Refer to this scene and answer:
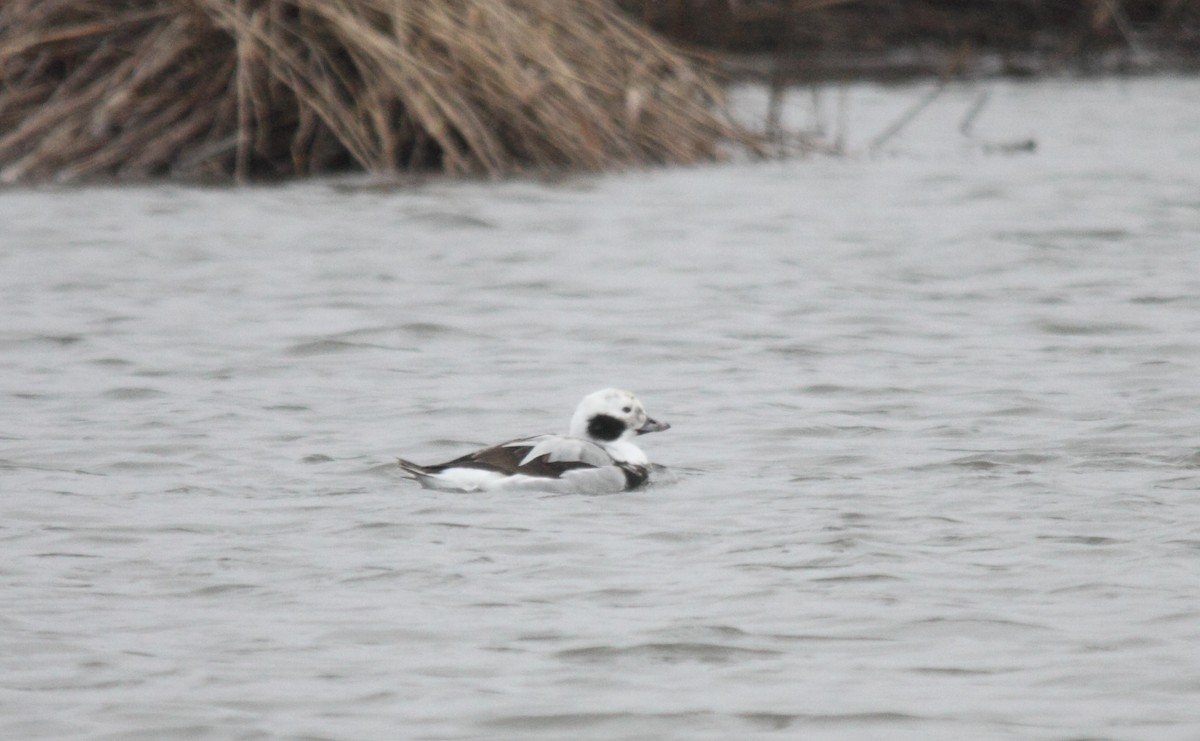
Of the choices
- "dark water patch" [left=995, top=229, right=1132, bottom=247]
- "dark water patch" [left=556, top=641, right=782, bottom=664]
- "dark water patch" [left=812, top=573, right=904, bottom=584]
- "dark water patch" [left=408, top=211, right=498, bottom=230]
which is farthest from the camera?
"dark water patch" [left=408, top=211, right=498, bottom=230]

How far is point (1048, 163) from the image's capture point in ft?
52.7

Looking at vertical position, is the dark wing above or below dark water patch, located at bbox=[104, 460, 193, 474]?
above

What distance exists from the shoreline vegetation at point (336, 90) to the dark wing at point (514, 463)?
21.8 ft

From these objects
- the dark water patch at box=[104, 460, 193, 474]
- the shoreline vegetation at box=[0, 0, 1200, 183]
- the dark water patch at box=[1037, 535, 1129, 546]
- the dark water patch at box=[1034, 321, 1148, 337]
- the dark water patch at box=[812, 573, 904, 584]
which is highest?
the shoreline vegetation at box=[0, 0, 1200, 183]

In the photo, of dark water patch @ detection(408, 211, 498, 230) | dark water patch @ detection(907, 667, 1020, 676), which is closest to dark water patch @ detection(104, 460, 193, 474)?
dark water patch @ detection(907, 667, 1020, 676)

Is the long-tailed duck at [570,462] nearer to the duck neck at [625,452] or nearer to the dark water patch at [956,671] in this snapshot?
the duck neck at [625,452]

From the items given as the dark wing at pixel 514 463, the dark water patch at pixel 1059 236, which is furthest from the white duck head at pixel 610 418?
the dark water patch at pixel 1059 236

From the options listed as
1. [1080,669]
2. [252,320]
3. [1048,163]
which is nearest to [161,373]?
[252,320]

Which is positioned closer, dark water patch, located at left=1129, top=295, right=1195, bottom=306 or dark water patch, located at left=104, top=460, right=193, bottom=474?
dark water patch, located at left=104, top=460, right=193, bottom=474

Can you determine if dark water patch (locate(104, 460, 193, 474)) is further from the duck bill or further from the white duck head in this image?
the duck bill

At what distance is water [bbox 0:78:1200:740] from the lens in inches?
192

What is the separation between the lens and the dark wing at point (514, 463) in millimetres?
6938

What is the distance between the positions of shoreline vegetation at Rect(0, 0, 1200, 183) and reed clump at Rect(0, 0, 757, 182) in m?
0.01

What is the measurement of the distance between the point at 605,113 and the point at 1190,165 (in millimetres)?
4616
